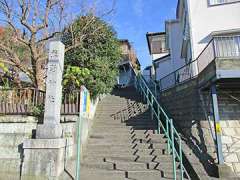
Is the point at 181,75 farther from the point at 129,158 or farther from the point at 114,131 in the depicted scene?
the point at 129,158

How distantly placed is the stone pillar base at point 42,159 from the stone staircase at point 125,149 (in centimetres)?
91

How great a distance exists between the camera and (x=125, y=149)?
7.92m

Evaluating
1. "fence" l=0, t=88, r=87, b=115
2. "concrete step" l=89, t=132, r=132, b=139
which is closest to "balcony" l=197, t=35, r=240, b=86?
"concrete step" l=89, t=132, r=132, b=139

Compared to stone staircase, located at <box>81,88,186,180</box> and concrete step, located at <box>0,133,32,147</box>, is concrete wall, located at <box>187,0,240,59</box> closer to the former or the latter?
stone staircase, located at <box>81,88,186,180</box>

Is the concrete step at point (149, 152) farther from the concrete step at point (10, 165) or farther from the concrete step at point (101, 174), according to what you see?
the concrete step at point (10, 165)

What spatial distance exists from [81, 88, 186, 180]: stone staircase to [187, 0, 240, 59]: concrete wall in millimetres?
4304

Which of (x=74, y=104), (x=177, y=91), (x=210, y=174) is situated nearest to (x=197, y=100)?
(x=177, y=91)

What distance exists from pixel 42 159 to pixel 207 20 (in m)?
9.93

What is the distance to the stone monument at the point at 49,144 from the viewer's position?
611 centimetres

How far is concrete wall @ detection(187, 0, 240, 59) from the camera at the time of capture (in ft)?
36.3

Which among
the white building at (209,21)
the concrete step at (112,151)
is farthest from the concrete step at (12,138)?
the white building at (209,21)

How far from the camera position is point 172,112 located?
1134cm

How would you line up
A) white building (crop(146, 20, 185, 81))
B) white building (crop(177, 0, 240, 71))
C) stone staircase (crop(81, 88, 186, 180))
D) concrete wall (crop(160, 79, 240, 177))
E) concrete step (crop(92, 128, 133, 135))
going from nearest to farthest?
stone staircase (crop(81, 88, 186, 180)) < concrete wall (crop(160, 79, 240, 177)) < concrete step (crop(92, 128, 133, 135)) < white building (crop(177, 0, 240, 71)) < white building (crop(146, 20, 185, 81))

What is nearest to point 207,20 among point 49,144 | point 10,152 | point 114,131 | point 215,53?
point 215,53
